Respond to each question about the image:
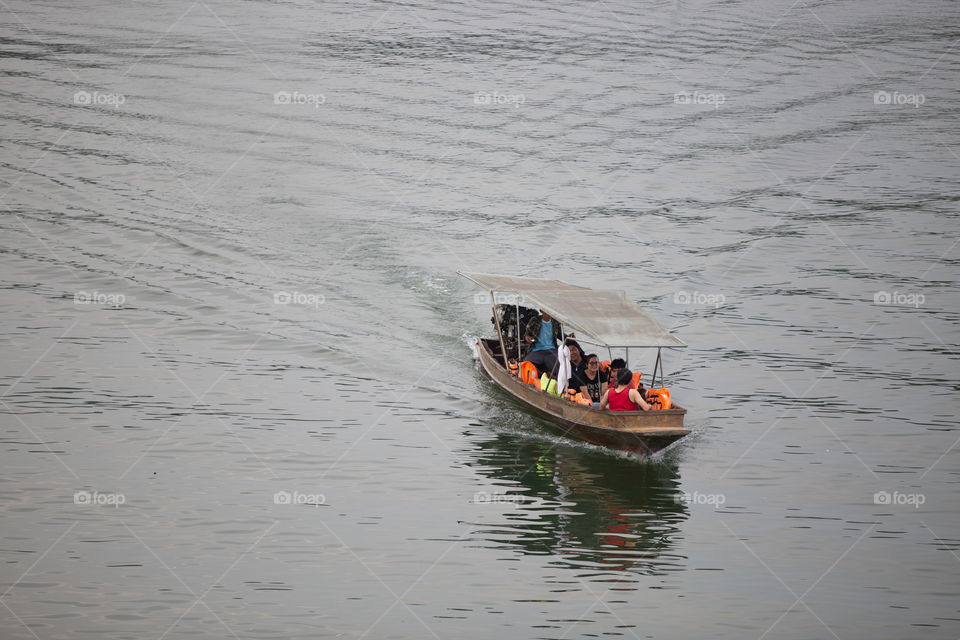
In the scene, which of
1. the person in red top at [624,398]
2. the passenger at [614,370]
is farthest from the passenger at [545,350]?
the person in red top at [624,398]

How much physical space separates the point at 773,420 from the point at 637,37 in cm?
2662

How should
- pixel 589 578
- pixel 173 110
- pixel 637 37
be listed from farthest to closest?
1. pixel 637 37
2. pixel 173 110
3. pixel 589 578

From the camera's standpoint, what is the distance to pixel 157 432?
784 inches

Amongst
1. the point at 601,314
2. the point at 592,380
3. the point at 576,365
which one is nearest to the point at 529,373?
the point at 576,365

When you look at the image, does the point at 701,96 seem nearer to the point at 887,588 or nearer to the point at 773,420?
the point at 773,420

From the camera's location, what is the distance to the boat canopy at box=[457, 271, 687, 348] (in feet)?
61.7

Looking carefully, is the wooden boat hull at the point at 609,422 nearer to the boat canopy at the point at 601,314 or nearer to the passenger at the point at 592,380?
the passenger at the point at 592,380

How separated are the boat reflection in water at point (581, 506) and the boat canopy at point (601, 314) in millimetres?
2034

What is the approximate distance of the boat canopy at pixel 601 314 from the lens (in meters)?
18.8

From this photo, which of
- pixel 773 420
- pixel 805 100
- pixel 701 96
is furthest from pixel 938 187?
pixel 773 420

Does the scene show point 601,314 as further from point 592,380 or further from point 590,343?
point 592,380

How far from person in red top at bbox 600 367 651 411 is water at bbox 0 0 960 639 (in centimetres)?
108

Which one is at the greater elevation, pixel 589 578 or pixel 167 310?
pixel 167 310

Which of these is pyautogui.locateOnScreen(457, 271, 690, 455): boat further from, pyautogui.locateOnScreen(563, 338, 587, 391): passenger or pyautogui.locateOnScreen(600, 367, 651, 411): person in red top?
pyautogui.locateOnScreen(563, 338, 587, 391): passenger
